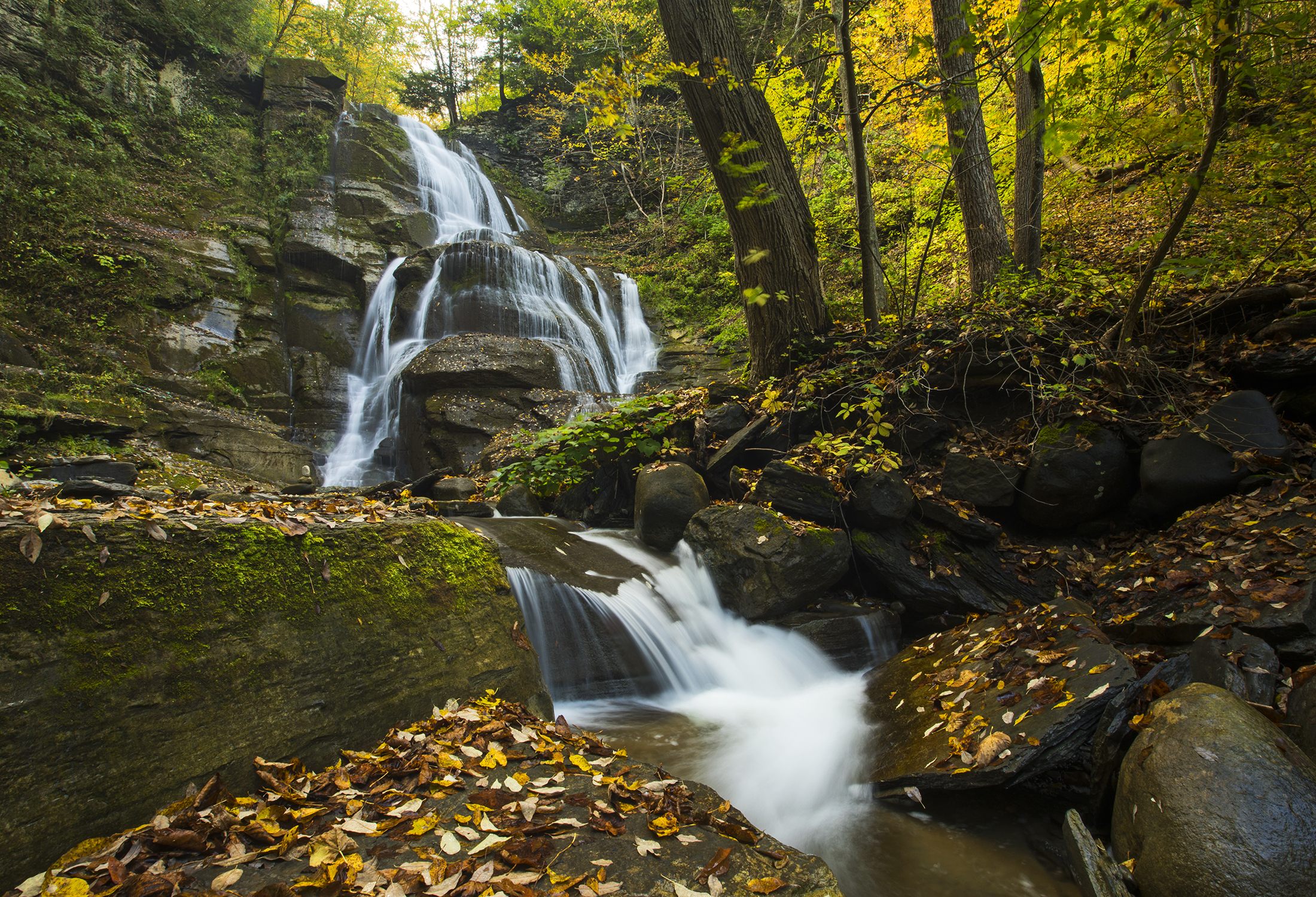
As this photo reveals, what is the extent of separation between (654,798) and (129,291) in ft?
47.0

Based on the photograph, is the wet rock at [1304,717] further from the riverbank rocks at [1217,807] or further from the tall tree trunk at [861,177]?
the tall tree trunk at [861,177]

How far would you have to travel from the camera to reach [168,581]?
2461mm

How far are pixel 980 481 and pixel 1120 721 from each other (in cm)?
299

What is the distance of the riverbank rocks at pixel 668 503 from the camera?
21.0ft

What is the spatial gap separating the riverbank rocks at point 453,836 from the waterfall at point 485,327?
8.33m

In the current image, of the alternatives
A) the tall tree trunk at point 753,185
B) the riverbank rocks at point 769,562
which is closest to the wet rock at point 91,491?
the riverbank rocks at point 769,562

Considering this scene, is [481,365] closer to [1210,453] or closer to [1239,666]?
[1210,453]

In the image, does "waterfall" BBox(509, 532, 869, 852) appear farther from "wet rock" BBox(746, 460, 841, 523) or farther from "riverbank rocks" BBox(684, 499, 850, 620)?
"wet rock" BBox(746, 460, 841, 523)

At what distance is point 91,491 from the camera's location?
435 centimetres

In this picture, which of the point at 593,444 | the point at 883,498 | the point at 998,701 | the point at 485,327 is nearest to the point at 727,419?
the point at 593,444

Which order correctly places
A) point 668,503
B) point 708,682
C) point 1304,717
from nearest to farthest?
point 1304,717
point 708,682
point 668,503

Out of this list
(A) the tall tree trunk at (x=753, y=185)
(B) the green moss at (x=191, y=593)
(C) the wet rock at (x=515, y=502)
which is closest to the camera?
(B) the green moss at (x=191, y=593)

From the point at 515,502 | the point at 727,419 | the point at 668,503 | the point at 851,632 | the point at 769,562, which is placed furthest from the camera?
the point at 515,502

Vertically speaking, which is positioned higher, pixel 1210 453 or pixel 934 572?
pixel 1210 453
